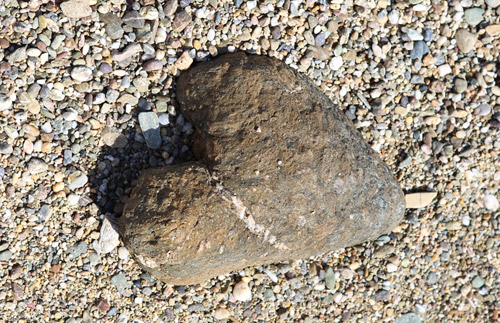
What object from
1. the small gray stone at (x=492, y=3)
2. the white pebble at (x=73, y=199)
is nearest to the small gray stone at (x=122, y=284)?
the white pebble at (x=73, y=199)

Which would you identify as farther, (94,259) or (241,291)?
(241,291)

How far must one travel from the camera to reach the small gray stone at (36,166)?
3.03 meters

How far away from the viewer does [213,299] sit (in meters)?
3.34

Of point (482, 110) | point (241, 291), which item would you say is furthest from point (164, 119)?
point (482, 110)

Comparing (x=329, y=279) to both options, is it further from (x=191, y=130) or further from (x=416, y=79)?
(x=416, y=79)

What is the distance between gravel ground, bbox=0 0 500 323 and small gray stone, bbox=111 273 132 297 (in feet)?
0.04

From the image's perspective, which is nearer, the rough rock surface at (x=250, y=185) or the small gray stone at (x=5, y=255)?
the rough rock surface at (x=250, y=185)

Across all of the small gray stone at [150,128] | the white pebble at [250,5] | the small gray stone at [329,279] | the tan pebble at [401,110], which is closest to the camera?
the small gray stone at [150,128]

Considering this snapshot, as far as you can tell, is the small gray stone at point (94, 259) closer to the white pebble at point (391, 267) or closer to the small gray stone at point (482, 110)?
the white pebble at point (391, 267)

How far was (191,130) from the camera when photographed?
325cm

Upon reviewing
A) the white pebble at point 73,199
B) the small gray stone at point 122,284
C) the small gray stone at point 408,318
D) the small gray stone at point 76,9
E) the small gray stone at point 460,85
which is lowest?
the small gray stone at point 408,318

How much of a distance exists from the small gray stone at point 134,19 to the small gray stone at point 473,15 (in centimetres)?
237

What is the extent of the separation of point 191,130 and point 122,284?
3.57 feet

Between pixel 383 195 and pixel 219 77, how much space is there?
1.28 metres
